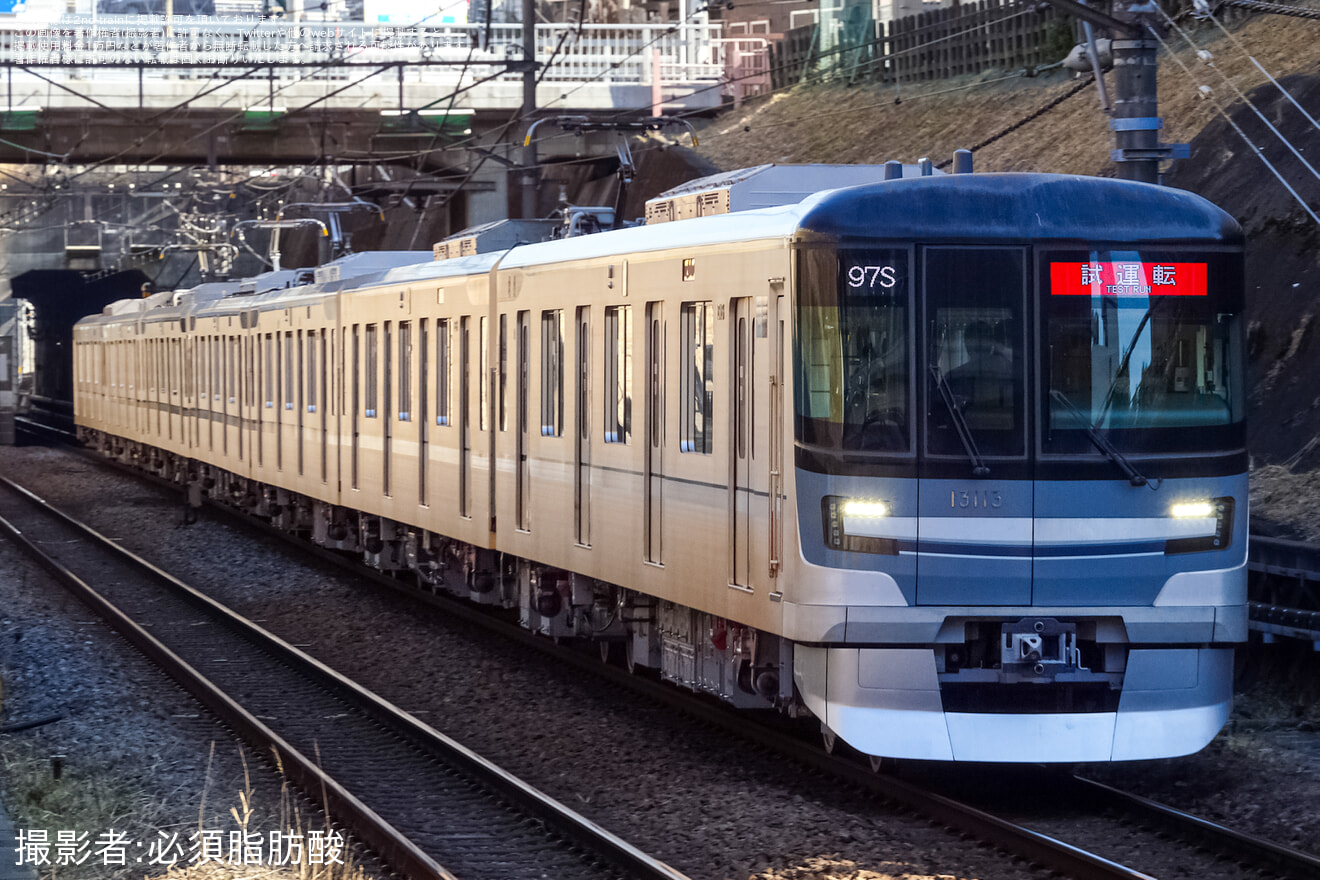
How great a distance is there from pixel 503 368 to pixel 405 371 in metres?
3.37

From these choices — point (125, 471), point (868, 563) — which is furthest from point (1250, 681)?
point (125, 471)

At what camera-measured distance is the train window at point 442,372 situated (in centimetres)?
1641

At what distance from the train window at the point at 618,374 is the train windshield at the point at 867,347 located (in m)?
2.86

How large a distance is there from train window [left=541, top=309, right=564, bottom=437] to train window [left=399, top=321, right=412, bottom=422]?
4.17 meters

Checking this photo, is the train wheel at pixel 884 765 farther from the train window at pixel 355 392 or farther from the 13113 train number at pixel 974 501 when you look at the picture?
the train window at pixel 355 392

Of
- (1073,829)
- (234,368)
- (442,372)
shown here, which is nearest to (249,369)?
(234,368)

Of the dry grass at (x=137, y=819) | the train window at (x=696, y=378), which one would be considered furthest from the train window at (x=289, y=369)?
the train window at (x=696, y=378)

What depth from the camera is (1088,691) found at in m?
9.05

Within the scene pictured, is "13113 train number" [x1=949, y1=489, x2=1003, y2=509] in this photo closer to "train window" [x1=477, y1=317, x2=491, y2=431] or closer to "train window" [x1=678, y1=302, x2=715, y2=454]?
"train window" [x1=678, y1=302, x2=715, y2=454]

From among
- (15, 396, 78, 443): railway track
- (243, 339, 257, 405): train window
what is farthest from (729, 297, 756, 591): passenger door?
(15, 396, 78, 443): railway track

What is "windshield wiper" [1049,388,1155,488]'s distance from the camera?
9.05 m

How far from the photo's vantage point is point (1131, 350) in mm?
9133

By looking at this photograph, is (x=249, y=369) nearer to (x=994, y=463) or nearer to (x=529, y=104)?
(x=529, y=104)

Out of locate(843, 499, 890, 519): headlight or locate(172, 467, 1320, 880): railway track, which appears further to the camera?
locate(843, 499, 890, 519): headlight
